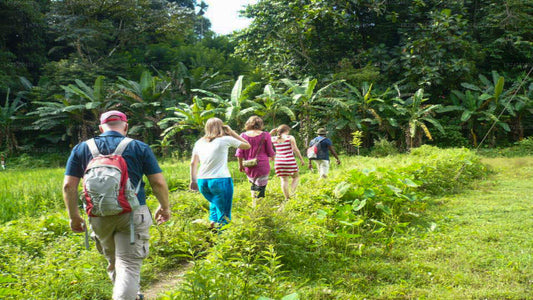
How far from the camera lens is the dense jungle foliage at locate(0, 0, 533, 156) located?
1537 centimetres

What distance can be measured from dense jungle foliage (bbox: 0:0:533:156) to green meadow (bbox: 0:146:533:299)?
9247 millimetres

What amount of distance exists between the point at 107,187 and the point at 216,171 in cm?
193

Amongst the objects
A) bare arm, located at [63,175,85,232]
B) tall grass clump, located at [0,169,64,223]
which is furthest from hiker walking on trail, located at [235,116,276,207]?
tall grass clump, located at [0,169,64,223]

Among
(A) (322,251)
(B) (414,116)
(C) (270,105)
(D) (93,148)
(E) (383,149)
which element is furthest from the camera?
(B) (414,116)

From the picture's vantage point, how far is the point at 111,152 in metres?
2.72

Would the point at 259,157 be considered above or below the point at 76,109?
below

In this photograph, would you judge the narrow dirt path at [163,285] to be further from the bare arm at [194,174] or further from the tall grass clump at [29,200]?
the tall grass clump at [29,200]

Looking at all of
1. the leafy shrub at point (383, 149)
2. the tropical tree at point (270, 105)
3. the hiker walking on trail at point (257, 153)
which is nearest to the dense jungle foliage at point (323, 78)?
the tropical tree at point (270, 105)

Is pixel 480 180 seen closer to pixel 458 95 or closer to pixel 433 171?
pixel 433 171

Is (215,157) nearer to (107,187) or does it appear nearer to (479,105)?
(107,187)

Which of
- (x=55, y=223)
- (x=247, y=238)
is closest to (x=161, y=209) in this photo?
(x=247, y=238)

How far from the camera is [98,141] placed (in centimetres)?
274

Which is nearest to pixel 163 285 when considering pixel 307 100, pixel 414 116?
pixel 307 100

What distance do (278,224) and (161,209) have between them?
1.31 meters
